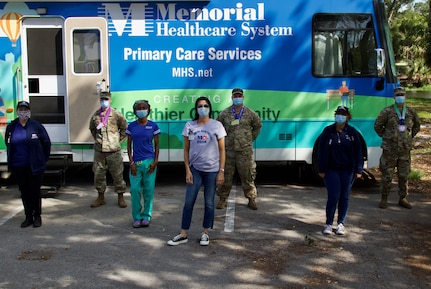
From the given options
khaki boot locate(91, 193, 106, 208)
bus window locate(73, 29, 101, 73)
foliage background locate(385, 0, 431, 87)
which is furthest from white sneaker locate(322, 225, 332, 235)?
foliage background locate(385, 0, 431, 87)

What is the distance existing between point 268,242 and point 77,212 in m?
2.78

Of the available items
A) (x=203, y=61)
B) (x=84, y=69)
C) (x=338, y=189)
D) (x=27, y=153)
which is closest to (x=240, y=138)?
(x=338, y=189)

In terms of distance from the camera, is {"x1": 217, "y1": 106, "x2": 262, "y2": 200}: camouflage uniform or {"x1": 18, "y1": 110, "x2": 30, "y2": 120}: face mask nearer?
{"x1": 18, "y1": 110, "x2": 30, "y2": 120}: face mask

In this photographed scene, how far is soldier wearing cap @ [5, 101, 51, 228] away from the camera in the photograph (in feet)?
20.8

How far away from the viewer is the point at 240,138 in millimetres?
7141

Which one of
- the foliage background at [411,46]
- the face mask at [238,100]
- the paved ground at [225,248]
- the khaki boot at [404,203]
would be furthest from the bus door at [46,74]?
the foliage background at [411,46]

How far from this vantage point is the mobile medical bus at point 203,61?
8.16 m

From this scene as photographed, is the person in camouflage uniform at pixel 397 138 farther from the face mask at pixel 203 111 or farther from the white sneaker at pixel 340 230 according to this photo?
the face mask at pixel 203 111

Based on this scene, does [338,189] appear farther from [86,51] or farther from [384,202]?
[86,51]

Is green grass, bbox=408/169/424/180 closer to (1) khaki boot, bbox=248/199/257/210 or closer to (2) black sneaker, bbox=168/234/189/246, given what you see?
(1) khaki boot, bbox=248/199/257/210

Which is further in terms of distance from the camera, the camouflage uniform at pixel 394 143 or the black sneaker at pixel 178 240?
the camouflage uniform at pixel 394 143

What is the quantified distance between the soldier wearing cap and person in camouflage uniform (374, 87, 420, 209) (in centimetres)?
442

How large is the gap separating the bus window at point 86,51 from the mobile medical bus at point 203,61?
0.05 feet

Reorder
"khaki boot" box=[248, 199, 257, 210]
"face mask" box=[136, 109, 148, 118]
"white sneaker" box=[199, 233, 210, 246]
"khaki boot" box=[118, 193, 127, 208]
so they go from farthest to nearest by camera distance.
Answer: "khaki boot" box=[118, 193, 127, 208]
"khaki boot" box=[248, 199, 257, 210]
"face mask" box=[136, 109, 148, 118]
"white sneaker" box=[199, 233, 210, 246]
